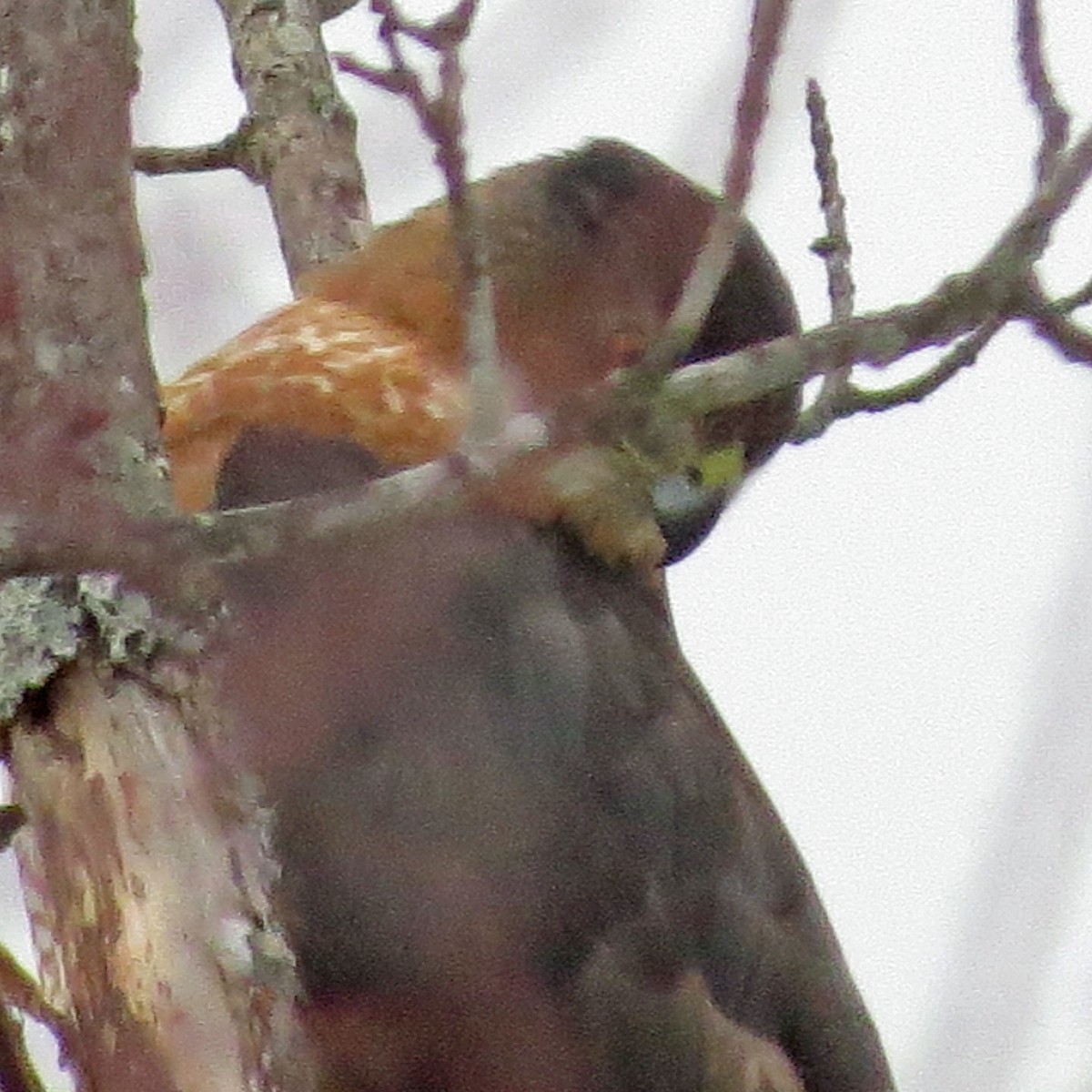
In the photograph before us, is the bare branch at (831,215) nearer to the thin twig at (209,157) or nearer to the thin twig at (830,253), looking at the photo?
the thin twig at (830,253)

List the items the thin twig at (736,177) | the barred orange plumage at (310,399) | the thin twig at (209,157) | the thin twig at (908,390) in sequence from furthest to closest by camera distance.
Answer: the thin twig at (209,157), the barred orange plumage at (310,399), the thin twig at (908,390), the thin twig at (736,177)

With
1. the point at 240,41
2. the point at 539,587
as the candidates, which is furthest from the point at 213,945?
the point at 240,41

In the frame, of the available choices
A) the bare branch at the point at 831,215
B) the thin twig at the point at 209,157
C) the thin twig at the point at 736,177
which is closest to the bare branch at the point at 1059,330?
the bare branch at the point at 831,215

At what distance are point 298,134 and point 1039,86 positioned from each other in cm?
207

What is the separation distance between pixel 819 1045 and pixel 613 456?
86cm

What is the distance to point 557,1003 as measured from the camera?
2.44 m

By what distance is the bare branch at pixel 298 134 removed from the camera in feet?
11.8

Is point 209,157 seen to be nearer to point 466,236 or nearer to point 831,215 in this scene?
point 831,215

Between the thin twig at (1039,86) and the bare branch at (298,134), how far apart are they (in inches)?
79.0

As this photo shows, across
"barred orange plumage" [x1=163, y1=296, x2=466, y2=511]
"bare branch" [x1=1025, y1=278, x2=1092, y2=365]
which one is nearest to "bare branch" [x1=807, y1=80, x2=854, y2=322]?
"bare branch" [x1=1025, y1=278, x2=1092, y2=365]

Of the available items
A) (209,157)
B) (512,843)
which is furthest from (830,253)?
(209,157)

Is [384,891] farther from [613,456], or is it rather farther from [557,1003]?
[613,456]

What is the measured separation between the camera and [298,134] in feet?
11.8

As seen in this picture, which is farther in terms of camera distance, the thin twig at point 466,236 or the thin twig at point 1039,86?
the thin twig at point 1039,86
